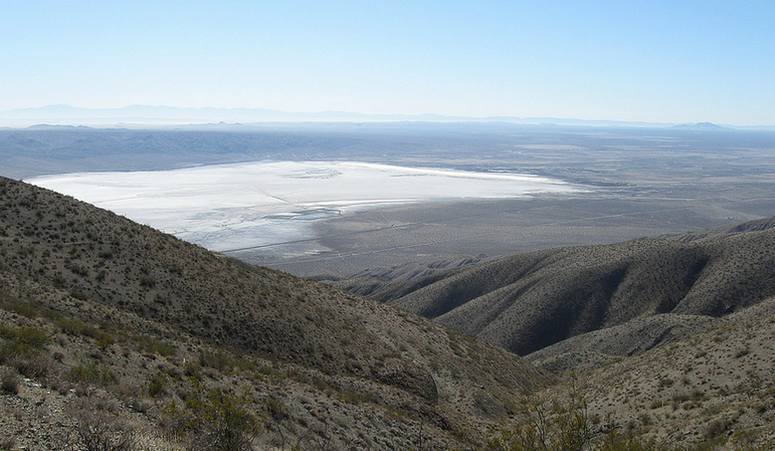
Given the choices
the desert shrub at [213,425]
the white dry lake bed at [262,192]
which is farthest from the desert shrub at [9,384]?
the white dry lake bed at [262,192]

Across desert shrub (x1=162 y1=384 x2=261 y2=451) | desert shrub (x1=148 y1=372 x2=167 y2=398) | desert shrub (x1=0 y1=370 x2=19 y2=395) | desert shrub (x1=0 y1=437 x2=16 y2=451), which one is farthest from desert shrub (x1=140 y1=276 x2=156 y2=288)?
desert shrub (x1=0 y1=437 x2=16 y2=451)

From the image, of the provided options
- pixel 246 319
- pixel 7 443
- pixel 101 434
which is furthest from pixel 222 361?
pixel 7 443

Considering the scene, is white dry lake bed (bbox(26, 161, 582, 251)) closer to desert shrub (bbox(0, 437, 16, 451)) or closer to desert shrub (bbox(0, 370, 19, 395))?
desert shrub (bbox(0, 370, 19, 395))

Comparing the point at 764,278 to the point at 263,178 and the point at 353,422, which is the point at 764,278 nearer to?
the point at 353,422

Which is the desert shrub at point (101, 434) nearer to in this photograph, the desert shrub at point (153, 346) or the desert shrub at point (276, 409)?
the desert shrub at point (276, 409)

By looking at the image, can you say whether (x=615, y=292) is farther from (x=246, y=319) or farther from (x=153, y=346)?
(x=153, y=346)

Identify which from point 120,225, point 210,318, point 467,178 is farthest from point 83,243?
point 467,178
